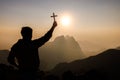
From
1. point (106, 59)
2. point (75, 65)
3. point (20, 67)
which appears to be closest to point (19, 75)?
point (20, 67)

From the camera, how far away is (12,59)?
677cm

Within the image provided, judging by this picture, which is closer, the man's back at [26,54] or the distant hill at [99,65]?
the man's back at [26,54]

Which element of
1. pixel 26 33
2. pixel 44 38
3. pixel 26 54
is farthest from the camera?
pixel 44 38

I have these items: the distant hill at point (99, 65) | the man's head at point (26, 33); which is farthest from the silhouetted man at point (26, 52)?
the distant hill at point (99, 65)

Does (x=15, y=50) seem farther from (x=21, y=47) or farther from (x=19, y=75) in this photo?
(x=19, y=75)

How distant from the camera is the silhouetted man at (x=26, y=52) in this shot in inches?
257

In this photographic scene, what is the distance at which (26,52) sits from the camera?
6.71m

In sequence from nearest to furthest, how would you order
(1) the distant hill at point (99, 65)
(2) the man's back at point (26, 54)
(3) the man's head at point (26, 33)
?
(2) the man's back at point (26, 54) → (3) the man's head at point (26, 33) → (1) the distant hill at point (99, 65)

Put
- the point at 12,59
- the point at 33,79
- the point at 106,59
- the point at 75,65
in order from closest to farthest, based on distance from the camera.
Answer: the point at 33,79, the point at 12,59, the point at 106,59, the point at 75,65

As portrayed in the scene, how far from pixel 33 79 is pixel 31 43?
3.40ft

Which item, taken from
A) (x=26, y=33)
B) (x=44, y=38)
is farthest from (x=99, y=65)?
(x=26, y=33)

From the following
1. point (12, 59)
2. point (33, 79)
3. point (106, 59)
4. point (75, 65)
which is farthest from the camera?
point (75, 65)

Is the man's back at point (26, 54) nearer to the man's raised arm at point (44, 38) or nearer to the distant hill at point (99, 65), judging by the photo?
the man's raised arm at point (44, 38)

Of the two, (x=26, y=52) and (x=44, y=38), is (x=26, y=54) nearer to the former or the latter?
(x=26, y=52)
